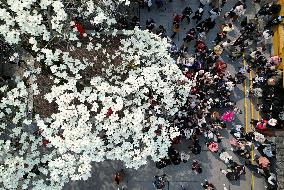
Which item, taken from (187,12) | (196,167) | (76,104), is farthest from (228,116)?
(76,104)

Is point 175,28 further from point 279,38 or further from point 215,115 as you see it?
point 279,38

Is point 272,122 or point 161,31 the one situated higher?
point 161,31

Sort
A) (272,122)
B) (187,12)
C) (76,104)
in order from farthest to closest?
1. (187,12)
2. (272,122)
3. (76,104)

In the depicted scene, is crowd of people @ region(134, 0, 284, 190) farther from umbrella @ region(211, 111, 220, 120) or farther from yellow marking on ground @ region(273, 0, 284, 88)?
yellow marking on ground @ region(273, 0, 284, 88)

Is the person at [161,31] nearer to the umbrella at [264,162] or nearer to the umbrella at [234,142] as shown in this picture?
the umbrella at [234,142]

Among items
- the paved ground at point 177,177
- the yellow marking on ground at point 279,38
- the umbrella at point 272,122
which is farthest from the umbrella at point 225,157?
the yellow marking on ground at point 279,38

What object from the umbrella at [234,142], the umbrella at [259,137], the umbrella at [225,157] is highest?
the umbrella at [259,137]

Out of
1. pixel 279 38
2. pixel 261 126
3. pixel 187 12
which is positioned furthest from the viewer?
pixel 279 38
